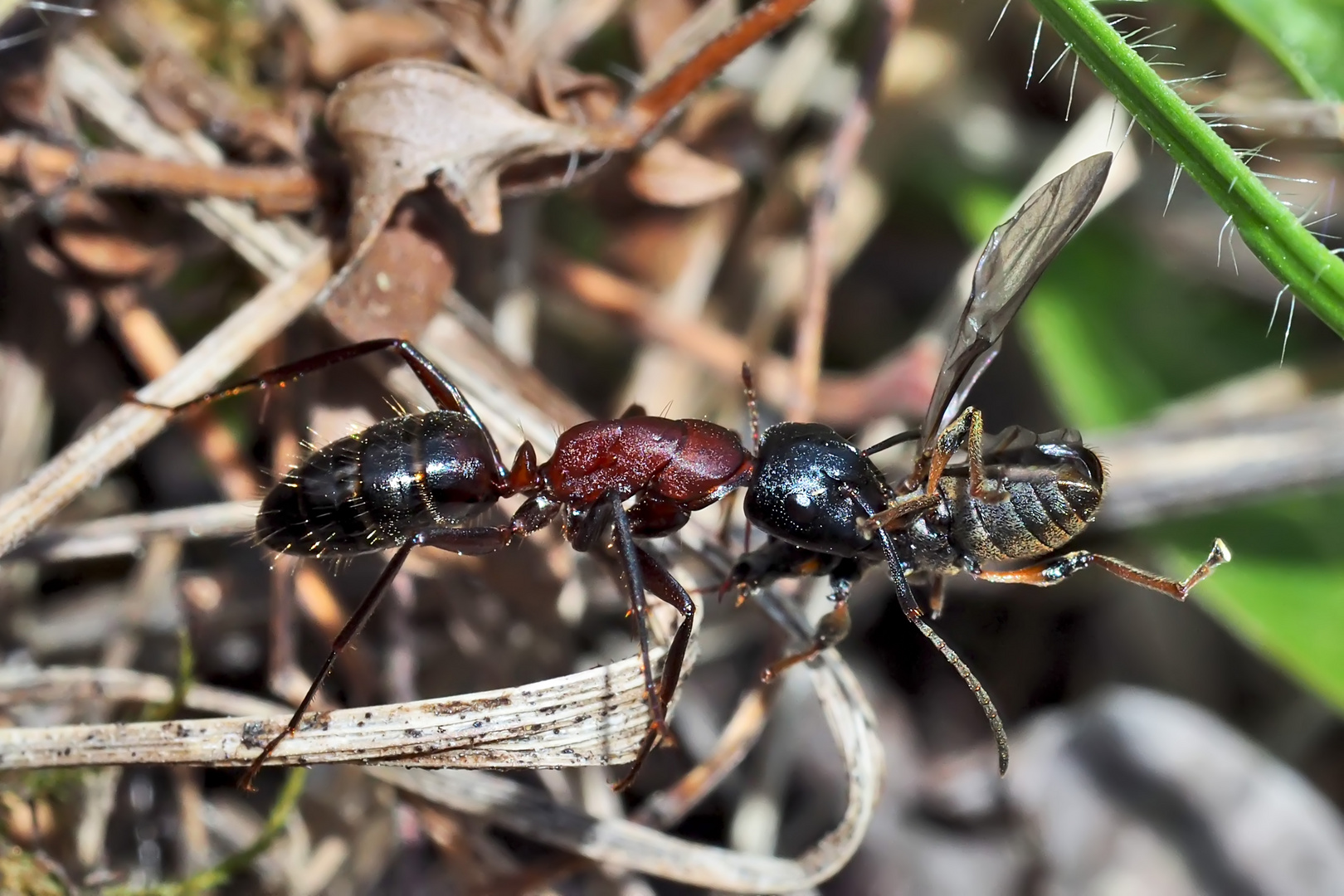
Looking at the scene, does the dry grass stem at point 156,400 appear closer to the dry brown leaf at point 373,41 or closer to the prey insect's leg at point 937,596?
the dry brown leaf at point 373,41

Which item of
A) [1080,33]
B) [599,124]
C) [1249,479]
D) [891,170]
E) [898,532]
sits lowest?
[1249,479]

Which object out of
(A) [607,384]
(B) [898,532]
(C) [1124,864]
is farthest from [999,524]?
(A) [607,384]

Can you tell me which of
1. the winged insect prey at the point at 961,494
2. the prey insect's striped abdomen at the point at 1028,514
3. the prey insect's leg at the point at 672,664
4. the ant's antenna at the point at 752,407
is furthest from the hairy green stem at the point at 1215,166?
the prey insect's leg at the point at 672,664

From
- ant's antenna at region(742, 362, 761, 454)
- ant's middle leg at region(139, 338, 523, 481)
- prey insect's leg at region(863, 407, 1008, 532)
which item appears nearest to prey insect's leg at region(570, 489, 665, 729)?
ant's middle leg at region(139, 338, 523, 481)

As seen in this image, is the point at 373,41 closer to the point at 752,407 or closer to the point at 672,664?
the point at 752,407

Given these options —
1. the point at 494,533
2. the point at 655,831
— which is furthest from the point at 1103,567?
the point at 494,533

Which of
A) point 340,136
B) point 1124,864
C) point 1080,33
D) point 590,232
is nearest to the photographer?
point 1080,33

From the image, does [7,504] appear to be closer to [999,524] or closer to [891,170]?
Result: [999,524]

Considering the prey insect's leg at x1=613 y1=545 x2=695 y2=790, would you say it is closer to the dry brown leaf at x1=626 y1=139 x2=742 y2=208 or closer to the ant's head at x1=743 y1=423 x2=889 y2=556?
the ant's head at x1=743 y1=423 x2=889 y2=556
